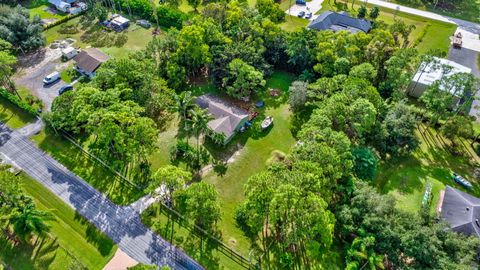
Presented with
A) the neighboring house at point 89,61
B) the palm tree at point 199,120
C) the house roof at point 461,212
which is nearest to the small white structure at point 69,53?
the neighboring house at point 89,61

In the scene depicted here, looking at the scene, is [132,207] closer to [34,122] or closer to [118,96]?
[118,96]

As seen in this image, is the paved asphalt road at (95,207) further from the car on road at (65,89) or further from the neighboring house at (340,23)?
the neighboring house at (340,23)

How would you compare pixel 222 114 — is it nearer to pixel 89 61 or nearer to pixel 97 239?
pixel 97 239

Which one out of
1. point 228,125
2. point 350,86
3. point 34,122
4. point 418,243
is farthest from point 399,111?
point 34,122

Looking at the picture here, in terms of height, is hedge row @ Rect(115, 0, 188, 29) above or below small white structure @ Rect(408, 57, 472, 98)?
below

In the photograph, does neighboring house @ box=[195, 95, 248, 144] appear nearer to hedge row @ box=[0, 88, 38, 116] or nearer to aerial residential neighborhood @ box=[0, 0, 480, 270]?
aerial residential neighborhood @ box=[0, 0, 480, 270]

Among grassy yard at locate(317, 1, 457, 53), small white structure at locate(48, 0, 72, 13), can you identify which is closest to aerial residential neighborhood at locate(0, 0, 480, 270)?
grassy yard at locate(317, 1, 457, 53)

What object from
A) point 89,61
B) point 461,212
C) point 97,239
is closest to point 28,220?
point 97,239
